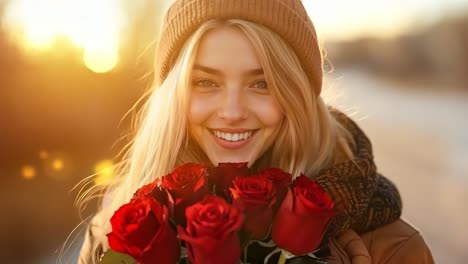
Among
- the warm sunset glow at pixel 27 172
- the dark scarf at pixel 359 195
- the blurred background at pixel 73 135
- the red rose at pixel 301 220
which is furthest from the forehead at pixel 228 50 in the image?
the warm sunset glow at pixel 27 172

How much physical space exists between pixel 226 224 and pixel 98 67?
18.6 feet

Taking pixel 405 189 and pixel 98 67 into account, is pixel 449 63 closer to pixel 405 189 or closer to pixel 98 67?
pixel 405 189

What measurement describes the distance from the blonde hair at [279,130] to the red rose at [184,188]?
61 cm

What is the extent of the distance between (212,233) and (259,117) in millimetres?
829

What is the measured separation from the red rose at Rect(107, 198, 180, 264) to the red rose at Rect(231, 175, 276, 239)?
0.16 meters

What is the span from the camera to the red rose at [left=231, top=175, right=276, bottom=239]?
1266 millimetres

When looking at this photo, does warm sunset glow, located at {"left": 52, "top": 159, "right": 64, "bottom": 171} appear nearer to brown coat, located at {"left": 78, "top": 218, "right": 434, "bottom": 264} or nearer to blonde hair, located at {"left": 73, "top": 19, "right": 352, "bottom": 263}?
blonde hair, located at {"left": 73, "top": 19, "right": 352, "bottom": 263}

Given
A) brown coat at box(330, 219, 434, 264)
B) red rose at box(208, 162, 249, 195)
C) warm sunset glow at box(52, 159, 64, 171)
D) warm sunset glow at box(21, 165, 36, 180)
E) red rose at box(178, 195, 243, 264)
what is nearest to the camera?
red rose at box(178, 195, 243, 264)

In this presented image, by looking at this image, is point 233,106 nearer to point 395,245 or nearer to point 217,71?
point 217,71

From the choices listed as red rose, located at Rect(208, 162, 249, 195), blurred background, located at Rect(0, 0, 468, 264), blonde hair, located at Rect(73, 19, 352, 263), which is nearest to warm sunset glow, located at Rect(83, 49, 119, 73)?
blurred background, located at Rect(0, 0, 468, 264)

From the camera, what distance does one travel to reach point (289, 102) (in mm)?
1987

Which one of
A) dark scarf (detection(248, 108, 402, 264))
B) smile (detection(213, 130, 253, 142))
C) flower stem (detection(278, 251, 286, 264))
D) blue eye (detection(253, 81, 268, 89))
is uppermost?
blue eye (detection(253, 81, 268, 89))

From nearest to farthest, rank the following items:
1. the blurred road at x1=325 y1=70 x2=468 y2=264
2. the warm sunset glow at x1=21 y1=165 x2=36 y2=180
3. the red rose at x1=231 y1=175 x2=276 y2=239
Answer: the red rose at x1=231 y1=175 x2=276 y2=239
the blurred road at x1=325 y1=70 x2=468 y2=264
the warm sunset glow at x1=21 y1=165 x2=36 y2=180

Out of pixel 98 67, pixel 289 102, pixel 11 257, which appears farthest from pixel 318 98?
pixel 98 67
